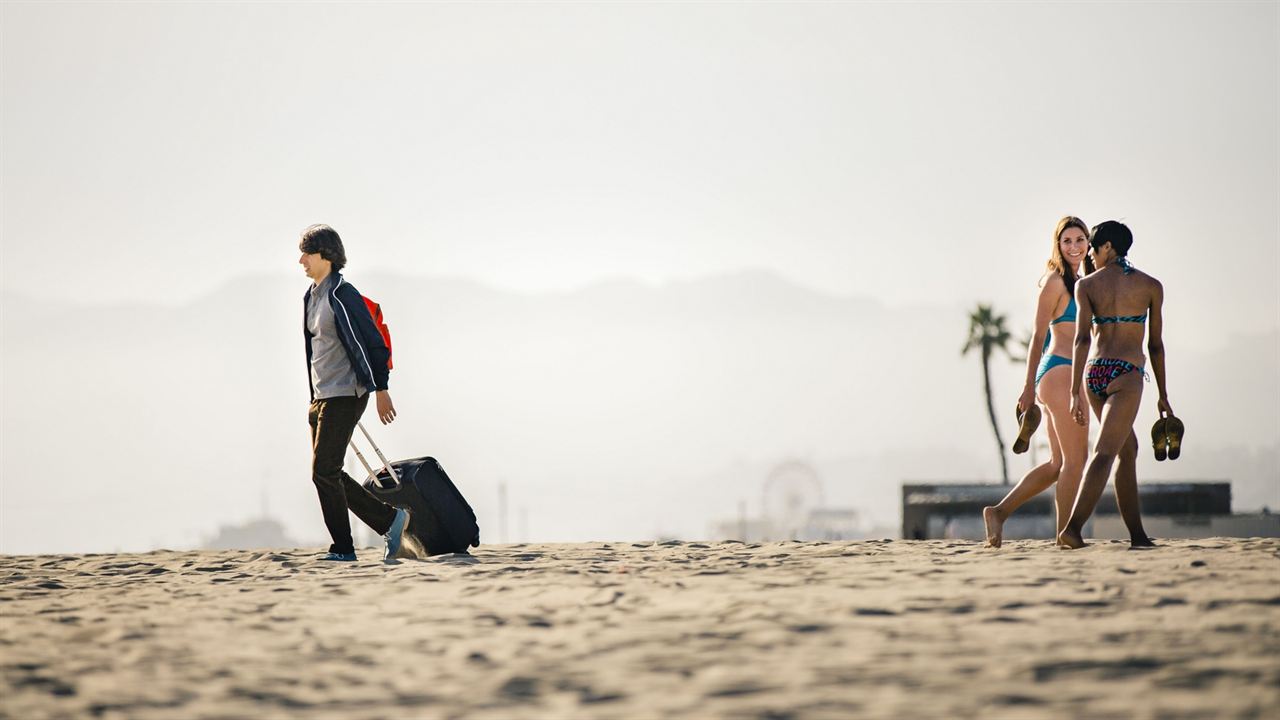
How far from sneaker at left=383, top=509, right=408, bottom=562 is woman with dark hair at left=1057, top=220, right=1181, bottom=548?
4.17m

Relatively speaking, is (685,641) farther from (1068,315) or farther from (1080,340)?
(1068,315)

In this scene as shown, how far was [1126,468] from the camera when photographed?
29.4ft

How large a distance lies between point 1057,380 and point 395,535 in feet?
14.2

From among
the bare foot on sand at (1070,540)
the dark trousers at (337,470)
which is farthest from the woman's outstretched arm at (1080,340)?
Answer: the dark trousers at (337,470)

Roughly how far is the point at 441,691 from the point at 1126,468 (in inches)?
216

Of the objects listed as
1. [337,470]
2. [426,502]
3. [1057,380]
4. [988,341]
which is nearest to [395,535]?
[426,502]

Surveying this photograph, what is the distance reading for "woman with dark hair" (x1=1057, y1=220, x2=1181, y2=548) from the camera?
28.6 feet

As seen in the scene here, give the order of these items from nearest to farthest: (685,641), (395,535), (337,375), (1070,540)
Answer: (685,641) < (1070,540) < (337,375) < (395,535)

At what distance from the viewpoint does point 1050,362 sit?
917 cm

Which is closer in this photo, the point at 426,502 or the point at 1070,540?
the point at 1070,540

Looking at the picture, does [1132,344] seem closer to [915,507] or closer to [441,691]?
[441,691]

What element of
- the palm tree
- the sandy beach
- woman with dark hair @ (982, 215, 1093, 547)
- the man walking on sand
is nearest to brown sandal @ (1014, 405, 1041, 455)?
woman with dark hair @ (982, 215, 1093, 547)

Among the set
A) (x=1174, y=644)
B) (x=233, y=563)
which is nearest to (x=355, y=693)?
(x=1174, y=644)

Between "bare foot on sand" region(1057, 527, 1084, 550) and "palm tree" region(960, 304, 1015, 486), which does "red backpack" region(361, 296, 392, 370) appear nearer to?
"bare foot on sand" region(1057, 527, 1084, 550)
